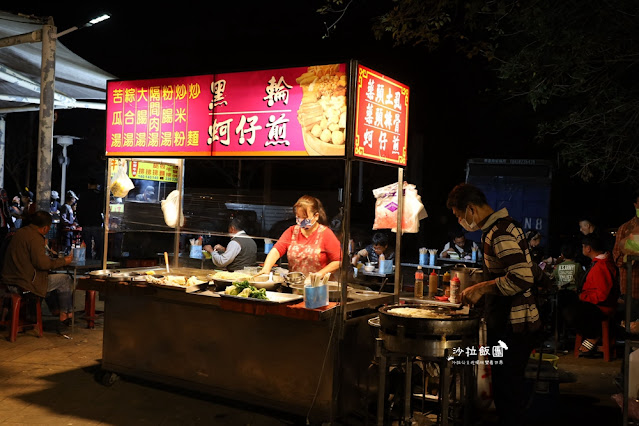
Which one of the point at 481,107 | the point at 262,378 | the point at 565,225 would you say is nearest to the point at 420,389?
the point at 262,378

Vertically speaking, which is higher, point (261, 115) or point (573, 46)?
point (573, 46)

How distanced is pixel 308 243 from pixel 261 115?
1.65m

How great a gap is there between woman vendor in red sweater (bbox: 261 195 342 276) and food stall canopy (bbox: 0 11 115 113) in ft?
17.2

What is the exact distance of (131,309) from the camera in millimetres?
5910

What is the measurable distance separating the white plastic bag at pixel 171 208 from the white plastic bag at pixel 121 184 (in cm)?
57

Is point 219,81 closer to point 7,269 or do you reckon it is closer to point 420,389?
point 420,389

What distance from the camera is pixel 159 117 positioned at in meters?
5.87

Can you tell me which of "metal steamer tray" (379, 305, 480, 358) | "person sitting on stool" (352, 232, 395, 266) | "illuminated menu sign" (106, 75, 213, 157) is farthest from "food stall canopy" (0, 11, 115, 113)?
"metal steamer tray" (379, 305, 480, 358)

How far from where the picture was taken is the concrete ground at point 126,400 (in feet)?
16.6

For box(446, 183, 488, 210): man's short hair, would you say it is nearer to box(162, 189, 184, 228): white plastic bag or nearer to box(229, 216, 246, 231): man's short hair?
box(229, 216, 246, 231): man's short hair

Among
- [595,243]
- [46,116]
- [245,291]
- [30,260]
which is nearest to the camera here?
[245,291]

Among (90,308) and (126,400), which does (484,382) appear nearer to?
(126,400)

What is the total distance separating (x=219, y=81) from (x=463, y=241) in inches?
272

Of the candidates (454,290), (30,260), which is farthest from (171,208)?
(454,290)
